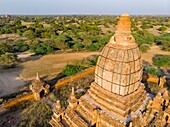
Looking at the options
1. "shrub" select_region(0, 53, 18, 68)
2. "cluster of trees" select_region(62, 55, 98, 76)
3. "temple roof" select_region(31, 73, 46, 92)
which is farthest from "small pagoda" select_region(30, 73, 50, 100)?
"shrub" select_region(0, 53, 18, 68)

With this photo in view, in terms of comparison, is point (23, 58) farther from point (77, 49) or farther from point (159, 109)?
point (159, 109)

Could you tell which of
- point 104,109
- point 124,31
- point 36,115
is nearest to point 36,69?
point 36,115

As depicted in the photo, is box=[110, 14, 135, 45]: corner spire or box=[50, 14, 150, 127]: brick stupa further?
box=[50, 14, 150, 127]: brick stupa

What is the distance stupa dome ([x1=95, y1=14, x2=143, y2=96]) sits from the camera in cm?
945

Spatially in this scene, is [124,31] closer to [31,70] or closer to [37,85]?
[37,85]

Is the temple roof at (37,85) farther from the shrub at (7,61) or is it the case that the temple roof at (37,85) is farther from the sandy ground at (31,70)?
the shrub at (7,61)

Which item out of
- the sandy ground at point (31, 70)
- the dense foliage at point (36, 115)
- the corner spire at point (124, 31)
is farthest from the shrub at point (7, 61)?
the corner spire at point (124, 31)

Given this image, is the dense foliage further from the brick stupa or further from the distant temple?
the brick stupa

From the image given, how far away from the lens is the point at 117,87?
9805 millimetres

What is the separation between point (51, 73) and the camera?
2736 cm

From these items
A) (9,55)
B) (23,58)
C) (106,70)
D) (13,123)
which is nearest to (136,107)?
(106,70)

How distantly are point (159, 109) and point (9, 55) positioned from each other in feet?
85.3

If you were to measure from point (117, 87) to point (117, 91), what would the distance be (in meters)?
0.29

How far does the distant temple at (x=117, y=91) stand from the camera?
951 cm
